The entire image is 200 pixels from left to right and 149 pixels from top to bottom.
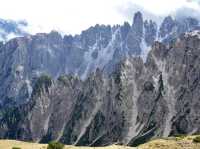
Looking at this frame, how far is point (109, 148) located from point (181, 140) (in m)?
10.6

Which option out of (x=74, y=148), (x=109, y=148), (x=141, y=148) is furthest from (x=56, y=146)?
(x=141, y=148)

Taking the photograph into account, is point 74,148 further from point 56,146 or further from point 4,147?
point 4,147

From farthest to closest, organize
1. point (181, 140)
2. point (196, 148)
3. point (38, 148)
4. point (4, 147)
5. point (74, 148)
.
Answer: point (4, 147) < point (38, 148) < point (74, 148) < point (181, 140) < point (196, 148)

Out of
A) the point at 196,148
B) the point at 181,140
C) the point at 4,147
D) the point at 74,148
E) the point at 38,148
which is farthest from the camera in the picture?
the point at 4,147

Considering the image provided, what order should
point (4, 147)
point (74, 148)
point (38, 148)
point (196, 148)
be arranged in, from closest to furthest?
point (196, 148), point (74, 148), point (38, 148), point (4, 147)

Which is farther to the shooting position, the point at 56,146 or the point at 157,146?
the point at 56,146

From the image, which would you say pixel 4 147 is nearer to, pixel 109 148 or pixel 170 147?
pixel 109 148

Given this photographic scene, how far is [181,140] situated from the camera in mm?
69375

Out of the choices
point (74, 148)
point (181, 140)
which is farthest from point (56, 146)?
point (181, 140)

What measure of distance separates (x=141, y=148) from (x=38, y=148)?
19.7m

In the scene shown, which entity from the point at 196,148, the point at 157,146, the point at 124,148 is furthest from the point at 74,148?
the point at 196,148

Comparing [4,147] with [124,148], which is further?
[4,147]

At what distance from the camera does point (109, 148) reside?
239ft

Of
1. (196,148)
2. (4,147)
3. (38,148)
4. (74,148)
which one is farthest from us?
(4,147)
